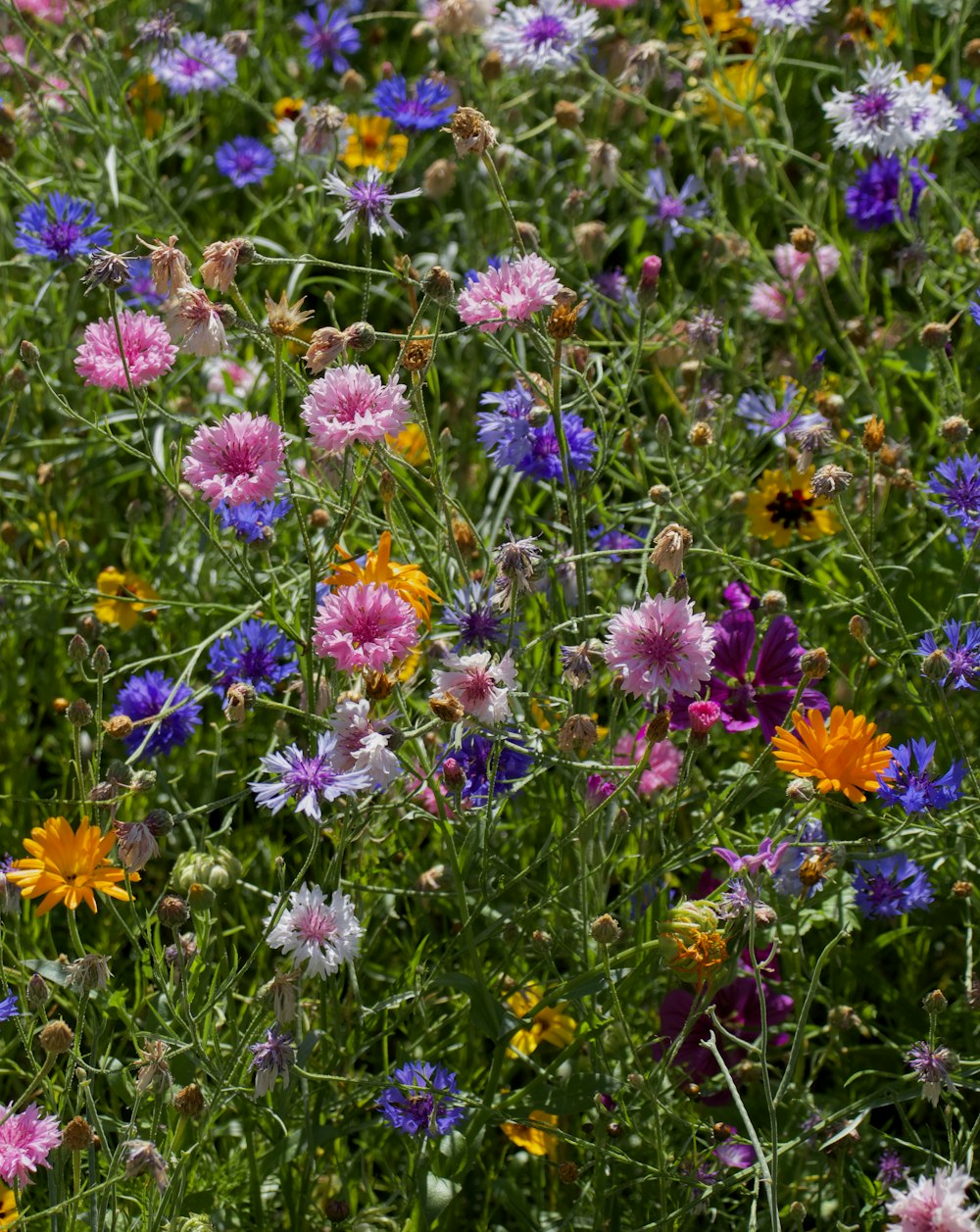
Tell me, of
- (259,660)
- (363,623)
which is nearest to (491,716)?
(363,623)

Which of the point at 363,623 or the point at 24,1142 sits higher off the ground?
the point at 363,623

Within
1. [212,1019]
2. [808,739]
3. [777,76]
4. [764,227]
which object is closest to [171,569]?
[212,1019]

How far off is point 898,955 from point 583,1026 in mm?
544

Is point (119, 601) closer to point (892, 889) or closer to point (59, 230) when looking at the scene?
point (59, 230)

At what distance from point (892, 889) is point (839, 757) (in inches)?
13.9

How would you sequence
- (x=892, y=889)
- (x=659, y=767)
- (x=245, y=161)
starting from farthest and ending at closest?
(x=245, y=161), (x=659, y=767), (x=892, y=889)

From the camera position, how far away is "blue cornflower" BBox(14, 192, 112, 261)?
6.65ft

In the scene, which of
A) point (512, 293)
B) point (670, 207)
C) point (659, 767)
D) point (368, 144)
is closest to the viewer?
point (512, 293)

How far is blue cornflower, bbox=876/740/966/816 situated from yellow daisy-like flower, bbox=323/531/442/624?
1.69 feet

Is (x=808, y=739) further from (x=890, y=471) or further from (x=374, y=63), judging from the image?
(x=374, y=63)

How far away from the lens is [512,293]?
1381 millimetres

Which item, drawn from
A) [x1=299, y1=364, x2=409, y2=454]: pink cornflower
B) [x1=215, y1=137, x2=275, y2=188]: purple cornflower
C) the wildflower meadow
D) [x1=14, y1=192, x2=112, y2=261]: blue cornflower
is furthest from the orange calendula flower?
[x1=215, y1=137, x2=275, y2=188]: purple cornflower

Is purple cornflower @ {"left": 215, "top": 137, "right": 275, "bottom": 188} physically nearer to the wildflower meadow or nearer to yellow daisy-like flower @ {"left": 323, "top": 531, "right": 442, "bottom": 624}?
the wildflower meadow

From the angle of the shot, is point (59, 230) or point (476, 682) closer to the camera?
point (476, 682)
